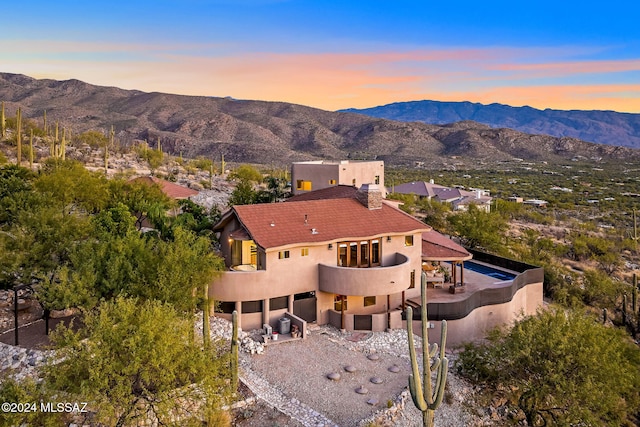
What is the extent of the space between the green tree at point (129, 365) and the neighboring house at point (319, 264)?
31.5ft

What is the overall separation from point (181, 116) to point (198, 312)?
513 feet

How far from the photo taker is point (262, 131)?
16138 centimetres

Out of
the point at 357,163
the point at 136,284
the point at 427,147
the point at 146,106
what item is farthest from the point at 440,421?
the point at 146,106

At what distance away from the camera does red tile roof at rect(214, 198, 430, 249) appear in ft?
84.5

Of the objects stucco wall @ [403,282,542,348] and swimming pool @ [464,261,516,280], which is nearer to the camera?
stucco wall @ [403,282,542,348]

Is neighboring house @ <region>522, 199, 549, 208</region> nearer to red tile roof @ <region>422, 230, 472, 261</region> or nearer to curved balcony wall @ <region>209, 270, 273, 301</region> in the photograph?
red tile roof @ <region>422, 230, 472, 261</region>

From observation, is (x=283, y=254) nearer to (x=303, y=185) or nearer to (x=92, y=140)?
(x=303, y=185)

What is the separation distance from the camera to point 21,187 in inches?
1329

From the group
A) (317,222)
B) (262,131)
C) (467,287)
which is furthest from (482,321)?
(262,131)

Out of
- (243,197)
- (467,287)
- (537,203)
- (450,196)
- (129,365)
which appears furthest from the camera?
(537,203)

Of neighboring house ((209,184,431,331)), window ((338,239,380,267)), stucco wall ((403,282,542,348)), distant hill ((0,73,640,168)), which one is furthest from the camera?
distant hill ((0,73,640,168))

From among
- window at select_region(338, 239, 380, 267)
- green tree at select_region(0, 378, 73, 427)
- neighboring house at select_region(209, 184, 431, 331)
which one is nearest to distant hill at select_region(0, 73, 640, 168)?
neighboring house at select_region(209, 184, 431, 331)

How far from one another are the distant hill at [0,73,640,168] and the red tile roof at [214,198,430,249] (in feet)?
339

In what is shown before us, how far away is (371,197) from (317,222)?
4280mm
